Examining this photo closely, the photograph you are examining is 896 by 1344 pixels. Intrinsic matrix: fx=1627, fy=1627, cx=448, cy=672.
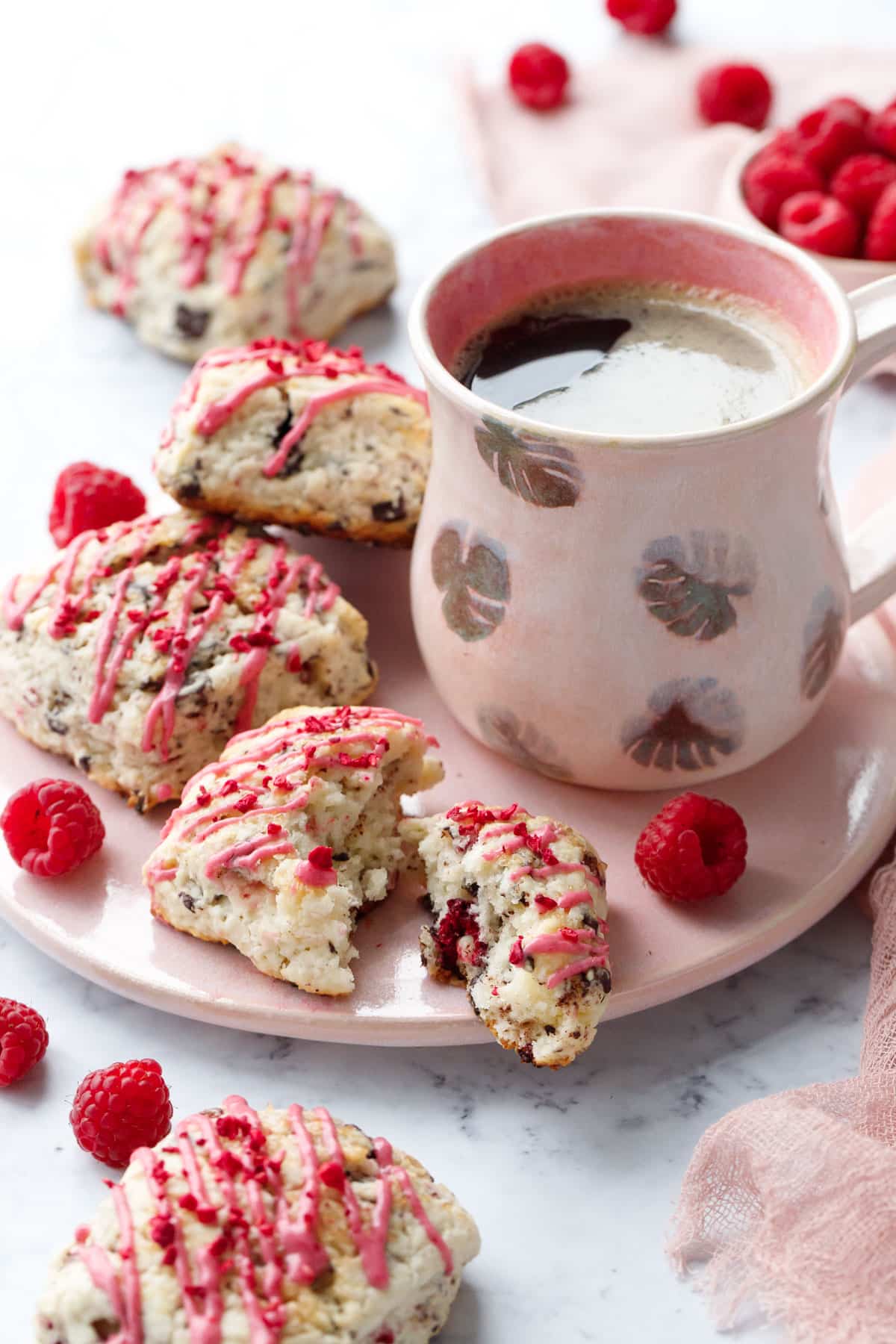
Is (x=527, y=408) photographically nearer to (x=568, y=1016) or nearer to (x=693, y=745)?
(x=693, y=745)

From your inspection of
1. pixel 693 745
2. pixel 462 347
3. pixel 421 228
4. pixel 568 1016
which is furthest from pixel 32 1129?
pixel 421 228

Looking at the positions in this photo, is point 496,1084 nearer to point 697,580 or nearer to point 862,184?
point 697,580

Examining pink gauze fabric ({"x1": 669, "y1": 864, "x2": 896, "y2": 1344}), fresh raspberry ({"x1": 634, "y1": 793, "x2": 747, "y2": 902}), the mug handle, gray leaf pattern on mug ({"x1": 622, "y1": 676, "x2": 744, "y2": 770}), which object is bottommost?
pink gauze fabric ({"x1": 669, "y1": 864, "x2": 896, "y2": 1344})

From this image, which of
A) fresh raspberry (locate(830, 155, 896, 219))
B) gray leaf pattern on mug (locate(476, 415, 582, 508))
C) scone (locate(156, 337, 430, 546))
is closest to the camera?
gray leaf pattern on mug (locate(476, 415, 582, 508))

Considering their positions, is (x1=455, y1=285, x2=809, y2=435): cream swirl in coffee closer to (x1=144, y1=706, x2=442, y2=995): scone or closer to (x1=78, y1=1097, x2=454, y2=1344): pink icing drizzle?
(x1=144, y1=706, x2=442, y2=995): scone

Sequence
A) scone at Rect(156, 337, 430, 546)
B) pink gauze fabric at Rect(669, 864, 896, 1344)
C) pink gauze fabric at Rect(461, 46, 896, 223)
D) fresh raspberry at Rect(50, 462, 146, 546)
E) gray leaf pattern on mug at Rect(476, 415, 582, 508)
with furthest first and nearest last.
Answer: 1. pink gauze fabric at Rect(461, 46, 896, 223)
2. fresh raspberry at Rect(50, 462, 146, 546)
3. scone at Rect(156, 337, 430, 546)
4. gray leaf pattern on mug at Rect(476, 415, 582, 508)
5. pink gauze fabric at Rect(669, 864, 896, 1344)

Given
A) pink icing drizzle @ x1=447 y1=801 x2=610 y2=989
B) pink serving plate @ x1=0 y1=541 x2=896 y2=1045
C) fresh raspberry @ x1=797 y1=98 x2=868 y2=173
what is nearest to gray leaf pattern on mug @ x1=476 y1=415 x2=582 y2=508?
pink serving plate @ x1=0 y1=541 x2=896 y2=1045

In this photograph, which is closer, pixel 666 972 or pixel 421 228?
pixel 666 972

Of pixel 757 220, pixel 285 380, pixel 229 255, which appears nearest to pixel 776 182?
pixel 757 220
